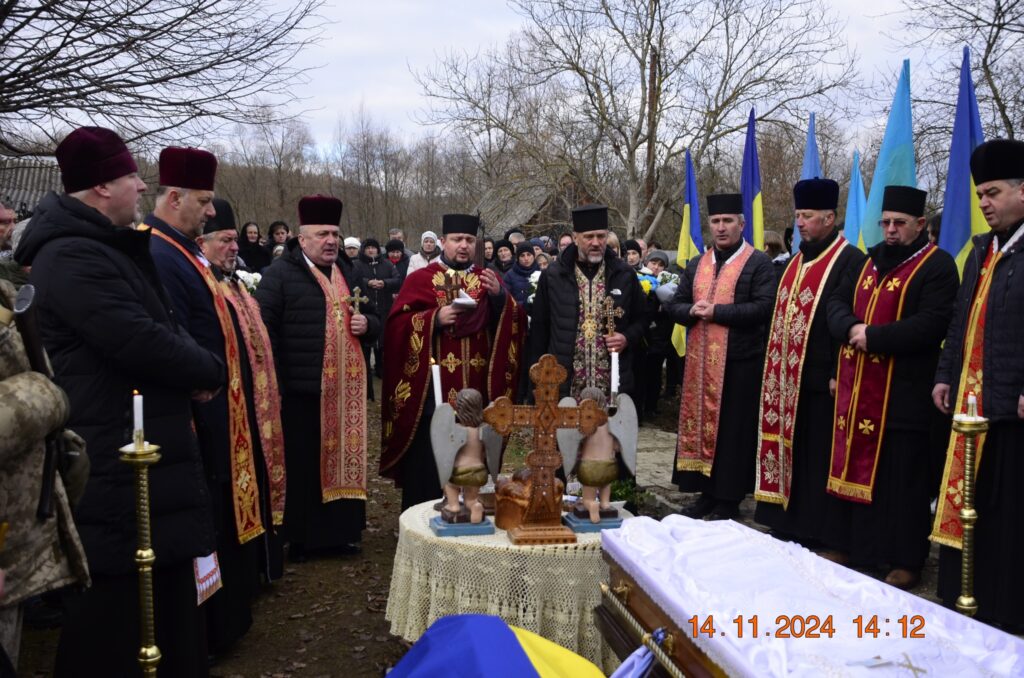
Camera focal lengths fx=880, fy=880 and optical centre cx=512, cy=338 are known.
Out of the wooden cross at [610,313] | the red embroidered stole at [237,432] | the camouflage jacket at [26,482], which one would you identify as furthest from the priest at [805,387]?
the camouflage jacket at [26,482]

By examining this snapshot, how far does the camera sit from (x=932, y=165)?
16.5 metres

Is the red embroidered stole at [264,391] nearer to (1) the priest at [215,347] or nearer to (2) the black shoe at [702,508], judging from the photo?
(1) the priest at [215,347]

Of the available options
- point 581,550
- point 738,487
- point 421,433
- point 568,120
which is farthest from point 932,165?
point 581,550

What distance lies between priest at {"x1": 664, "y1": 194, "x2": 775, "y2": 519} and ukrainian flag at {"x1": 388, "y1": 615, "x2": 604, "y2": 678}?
4043mm

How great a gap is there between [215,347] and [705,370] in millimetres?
3550

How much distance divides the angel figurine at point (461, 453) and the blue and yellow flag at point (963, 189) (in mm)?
3506

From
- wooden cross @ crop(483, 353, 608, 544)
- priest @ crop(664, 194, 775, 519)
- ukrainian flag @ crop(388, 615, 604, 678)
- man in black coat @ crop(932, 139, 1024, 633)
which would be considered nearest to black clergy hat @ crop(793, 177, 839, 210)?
priest @ crop(664, 194, 775, 519)

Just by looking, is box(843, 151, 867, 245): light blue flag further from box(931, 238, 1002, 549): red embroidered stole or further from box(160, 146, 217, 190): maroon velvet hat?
box(160, 146, 217, 190): maroon velvet hat

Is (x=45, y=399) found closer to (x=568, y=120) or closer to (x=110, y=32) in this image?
(x=110, y=32)

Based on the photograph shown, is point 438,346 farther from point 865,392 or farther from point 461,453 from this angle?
point 865,392

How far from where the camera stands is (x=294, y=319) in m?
5.55

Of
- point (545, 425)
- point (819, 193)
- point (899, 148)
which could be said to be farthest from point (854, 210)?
point (545, 425)

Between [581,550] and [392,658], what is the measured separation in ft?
4.08

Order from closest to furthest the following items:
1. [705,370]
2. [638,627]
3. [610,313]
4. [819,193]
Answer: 1. [638,627]
2. [819,193]
3. [610,313]
4. [705,370]
